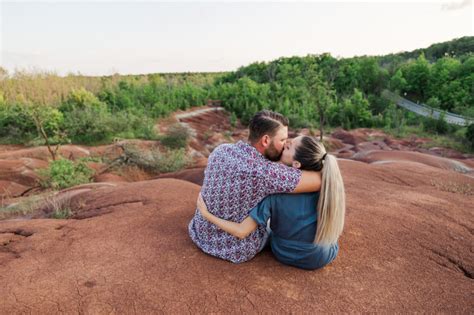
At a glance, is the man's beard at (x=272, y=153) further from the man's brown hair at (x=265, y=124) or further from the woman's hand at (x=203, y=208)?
the woman's hand at (x=203, y=208)

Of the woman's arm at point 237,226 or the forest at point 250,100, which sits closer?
the woman's arm at point 237,226

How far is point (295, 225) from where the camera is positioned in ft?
7.27

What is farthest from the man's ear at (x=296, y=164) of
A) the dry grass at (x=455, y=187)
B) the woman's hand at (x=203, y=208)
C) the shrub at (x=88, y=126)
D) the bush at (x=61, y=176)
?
the shrub at (x=88, y=126)

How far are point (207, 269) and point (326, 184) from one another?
3.65 ft

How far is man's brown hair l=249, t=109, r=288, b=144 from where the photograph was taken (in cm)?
218

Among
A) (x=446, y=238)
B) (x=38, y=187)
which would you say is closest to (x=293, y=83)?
(x=38, y=187)

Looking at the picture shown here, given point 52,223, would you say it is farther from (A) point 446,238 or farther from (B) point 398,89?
(B) point 398,89

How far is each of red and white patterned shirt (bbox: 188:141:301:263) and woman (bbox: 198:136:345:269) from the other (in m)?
0.07

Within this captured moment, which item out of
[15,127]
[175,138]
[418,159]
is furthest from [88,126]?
[418,159]

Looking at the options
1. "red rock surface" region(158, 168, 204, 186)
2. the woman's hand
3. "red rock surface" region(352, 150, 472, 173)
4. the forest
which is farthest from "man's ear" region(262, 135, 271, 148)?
the forest

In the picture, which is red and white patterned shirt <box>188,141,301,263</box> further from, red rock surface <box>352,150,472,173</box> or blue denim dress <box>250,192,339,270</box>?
red rock surface <box>352,150,472,173</box>

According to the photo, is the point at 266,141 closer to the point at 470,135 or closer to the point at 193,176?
the point at 193,176

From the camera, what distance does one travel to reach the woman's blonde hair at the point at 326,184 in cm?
201

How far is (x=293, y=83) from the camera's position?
2692 centimetres
